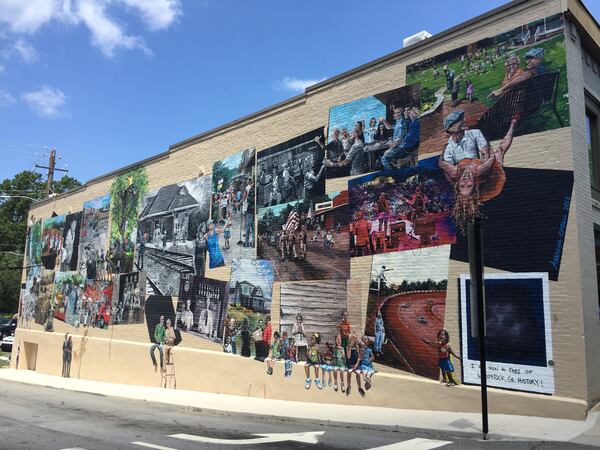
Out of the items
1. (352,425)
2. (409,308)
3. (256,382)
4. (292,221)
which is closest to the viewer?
(352,425)

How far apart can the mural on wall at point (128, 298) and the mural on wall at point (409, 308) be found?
35.3 ft

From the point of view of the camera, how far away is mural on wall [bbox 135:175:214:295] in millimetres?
17375

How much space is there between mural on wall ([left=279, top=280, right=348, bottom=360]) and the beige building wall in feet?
1.19

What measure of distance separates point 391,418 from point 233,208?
8616 millimetres

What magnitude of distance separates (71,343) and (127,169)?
8.43 metres

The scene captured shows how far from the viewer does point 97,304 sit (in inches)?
886

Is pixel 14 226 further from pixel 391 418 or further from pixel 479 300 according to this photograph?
pixel 479 300

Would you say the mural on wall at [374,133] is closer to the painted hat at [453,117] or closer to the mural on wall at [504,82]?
the mural on wall at [504,82]

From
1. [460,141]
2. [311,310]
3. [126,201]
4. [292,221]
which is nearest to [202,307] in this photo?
[292,221]

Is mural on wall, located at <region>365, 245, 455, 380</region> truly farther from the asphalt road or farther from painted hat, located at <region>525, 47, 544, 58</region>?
painted hat, located at <region>525, 47, 544, 58</region>

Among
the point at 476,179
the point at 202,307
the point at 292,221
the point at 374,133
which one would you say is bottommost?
the point at 202,307

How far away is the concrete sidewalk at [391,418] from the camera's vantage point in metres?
7.78

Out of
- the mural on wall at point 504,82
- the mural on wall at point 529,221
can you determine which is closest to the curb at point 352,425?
the mural on wall at point 529,221

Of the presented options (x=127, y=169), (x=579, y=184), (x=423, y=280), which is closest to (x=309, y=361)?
(x=423, y=280)
